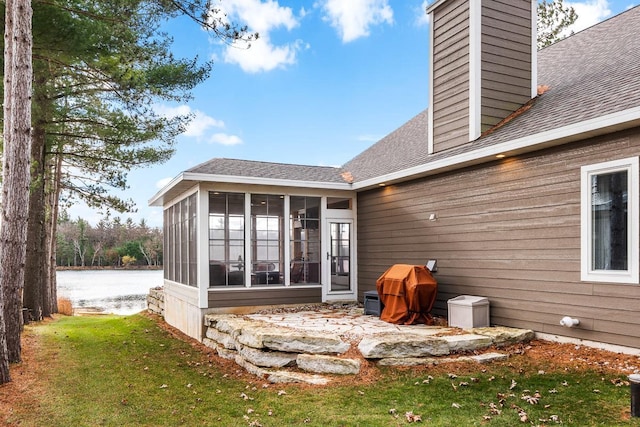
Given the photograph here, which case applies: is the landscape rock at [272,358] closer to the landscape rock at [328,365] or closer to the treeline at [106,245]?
the landscape rock at [328,365]

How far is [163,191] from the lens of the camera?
9.02m

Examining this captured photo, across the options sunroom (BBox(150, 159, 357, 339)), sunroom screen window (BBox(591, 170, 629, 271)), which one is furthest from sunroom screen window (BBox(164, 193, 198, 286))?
sunroom screen window (BBox(591, 170, 629, 271))

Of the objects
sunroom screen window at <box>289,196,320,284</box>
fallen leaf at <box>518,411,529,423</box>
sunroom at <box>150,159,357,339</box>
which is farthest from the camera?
sunroom screen window at <box>289,196,320,284</box>

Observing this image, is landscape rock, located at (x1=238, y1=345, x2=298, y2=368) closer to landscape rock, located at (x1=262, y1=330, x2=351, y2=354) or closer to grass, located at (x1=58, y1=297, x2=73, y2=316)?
landscape rock, located at (x1=262, y1=330, x2=351, y2=354)

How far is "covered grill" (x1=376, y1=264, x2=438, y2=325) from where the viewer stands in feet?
21.7

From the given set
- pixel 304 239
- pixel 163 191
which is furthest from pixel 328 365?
pixel 163 191

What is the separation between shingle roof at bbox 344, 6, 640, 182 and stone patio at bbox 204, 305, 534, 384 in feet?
8.35

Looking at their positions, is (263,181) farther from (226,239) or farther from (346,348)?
(346,348)

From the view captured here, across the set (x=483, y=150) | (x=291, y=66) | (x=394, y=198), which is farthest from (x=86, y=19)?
(x=291, y=66)

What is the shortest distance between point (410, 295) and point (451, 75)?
3577 millimetres

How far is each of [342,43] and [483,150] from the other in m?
14.5

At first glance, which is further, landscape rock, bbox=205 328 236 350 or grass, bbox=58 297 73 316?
grass, bbox=58 297 73 316

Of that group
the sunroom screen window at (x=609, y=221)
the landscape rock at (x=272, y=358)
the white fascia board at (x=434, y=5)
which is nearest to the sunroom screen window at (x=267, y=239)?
the landscape rock at (x=272, y=358)

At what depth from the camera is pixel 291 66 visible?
62.7ft
